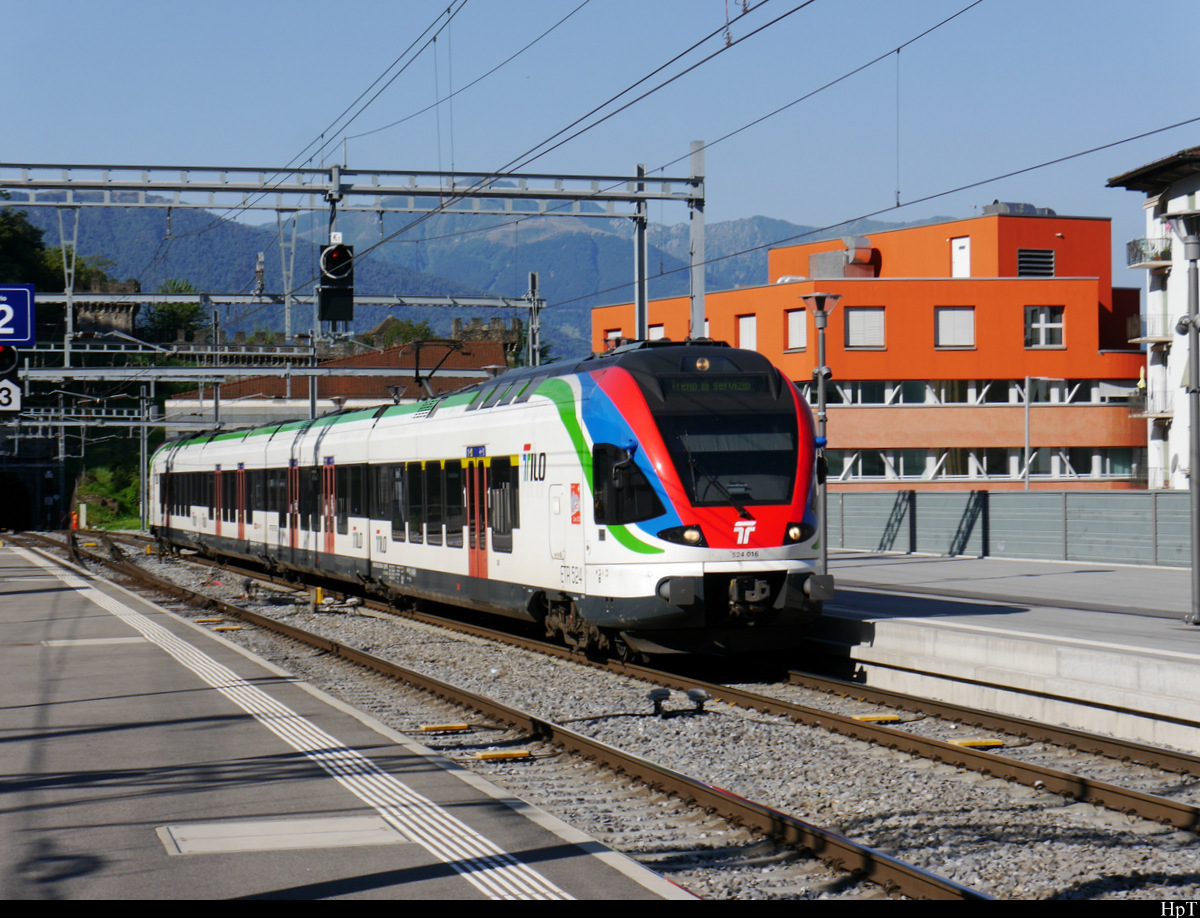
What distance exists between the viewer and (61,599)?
25812 millimetres

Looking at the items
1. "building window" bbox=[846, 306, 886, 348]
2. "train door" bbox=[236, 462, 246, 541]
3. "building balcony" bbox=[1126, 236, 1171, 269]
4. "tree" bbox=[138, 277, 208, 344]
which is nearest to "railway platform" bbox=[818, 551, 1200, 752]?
"train door" bbox=[236, 462, 246, 541]

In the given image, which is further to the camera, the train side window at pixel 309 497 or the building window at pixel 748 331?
the building window at pixel 748 331

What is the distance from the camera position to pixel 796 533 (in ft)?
47.7

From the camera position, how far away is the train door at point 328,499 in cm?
2598

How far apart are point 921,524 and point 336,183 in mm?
16016

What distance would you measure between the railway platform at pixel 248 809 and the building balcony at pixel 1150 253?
46250 mm

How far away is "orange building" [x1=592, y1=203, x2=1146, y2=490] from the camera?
51031mm

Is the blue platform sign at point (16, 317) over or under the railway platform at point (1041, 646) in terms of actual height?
over

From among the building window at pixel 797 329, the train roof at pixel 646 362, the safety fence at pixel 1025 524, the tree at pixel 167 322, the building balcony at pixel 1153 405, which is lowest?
the safety fence at pixel 1025 524

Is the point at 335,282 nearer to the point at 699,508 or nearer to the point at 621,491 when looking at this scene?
the point at 621,491

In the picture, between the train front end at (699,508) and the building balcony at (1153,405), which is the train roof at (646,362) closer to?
the train front end at (699,508)

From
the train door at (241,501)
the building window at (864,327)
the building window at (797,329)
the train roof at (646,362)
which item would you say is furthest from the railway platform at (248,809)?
the building window at (864,327)

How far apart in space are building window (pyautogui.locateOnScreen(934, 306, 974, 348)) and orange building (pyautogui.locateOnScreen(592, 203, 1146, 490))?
46 millimetres

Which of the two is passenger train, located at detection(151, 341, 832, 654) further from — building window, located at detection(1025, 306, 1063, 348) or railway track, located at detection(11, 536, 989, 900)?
building window, located at detection(1025, 306, 1063, 348)
